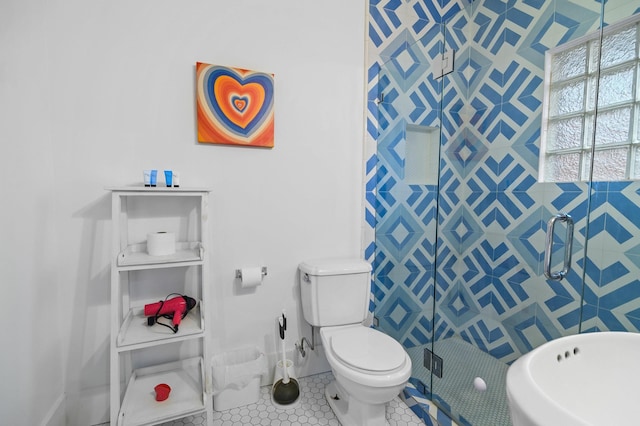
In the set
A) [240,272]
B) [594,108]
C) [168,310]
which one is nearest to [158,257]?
[168,310]

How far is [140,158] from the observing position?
56.9 inches

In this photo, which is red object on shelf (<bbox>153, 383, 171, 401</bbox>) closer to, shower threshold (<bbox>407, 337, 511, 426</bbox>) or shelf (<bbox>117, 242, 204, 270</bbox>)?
shelf (<bbox>117, 242, 204, 270</bbox>)

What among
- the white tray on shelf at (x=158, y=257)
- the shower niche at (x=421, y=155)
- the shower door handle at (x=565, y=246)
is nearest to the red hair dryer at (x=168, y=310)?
the white tray on shelf at (x=158, y=257)

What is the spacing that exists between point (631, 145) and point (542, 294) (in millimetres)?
709

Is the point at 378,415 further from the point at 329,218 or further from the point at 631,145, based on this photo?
the point at 631,145

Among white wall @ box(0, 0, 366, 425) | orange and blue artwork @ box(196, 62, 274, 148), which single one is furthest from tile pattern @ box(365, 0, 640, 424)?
orange and blue artwork @ box(196, 62, 274, 148)

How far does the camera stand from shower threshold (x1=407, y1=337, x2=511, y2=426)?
1381 mm

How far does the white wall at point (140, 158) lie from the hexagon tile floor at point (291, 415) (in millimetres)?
295

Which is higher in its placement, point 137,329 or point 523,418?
point 523,418

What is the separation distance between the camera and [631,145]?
1.20 metres

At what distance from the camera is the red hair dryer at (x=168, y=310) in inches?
52.1

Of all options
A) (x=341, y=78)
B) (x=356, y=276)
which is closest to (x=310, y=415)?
(x=356, y=276)

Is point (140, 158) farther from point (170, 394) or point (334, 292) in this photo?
point (334, 292)

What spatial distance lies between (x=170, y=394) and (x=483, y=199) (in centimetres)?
187
